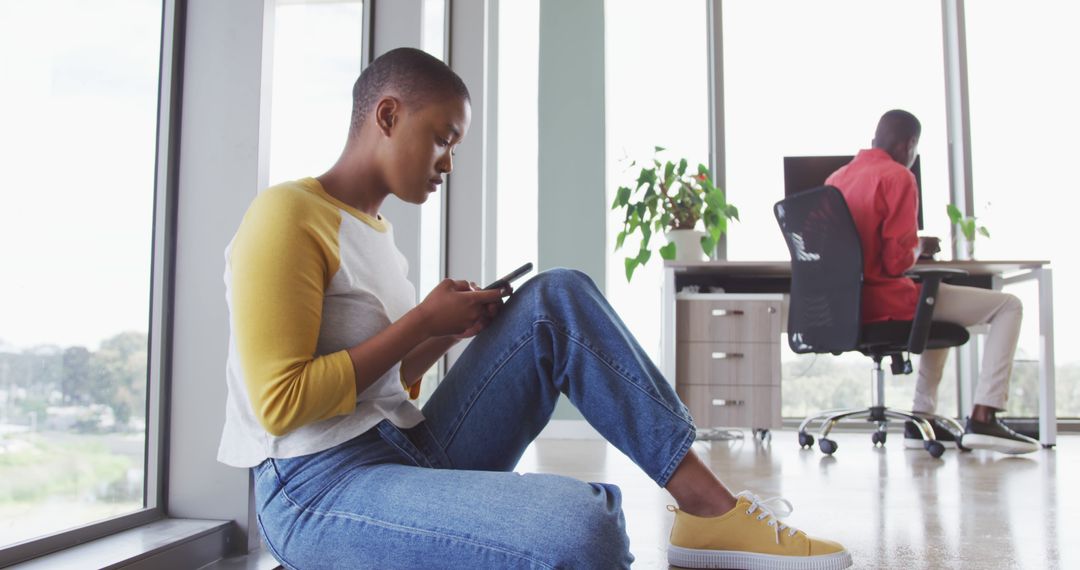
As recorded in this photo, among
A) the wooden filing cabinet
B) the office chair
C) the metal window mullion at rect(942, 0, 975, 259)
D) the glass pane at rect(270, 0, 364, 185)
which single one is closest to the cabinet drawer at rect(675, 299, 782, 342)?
the wooden filing cabinet

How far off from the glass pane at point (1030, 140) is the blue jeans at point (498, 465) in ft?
13.3

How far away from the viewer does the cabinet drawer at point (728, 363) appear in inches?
146

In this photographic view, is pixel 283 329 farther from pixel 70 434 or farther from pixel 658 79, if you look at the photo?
pixel 658 79

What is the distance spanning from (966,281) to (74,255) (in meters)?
4.14

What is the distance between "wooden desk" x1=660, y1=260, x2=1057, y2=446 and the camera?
3.72m

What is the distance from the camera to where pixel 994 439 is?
3.26 meters

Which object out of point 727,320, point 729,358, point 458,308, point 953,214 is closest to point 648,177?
point 727,320

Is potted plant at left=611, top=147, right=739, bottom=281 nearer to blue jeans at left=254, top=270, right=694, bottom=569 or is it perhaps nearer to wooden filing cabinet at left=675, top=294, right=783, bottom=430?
wooden filing cabinet at left=675, top=294, right=783, bottom=430

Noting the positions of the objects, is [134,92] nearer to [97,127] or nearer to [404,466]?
[97,127]

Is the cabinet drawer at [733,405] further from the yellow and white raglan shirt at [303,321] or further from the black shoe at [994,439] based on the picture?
the yellow and white raglan shirt at [303,321]

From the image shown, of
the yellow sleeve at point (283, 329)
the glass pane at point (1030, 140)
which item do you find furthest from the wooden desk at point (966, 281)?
the yellow sleeve at point (283, 329)

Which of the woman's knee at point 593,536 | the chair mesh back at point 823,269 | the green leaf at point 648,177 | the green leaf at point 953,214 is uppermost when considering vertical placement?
the green leaf at point 648,177

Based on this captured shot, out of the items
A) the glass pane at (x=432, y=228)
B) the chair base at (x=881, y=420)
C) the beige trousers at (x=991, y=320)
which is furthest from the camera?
the chair base at (x=881, y=420)

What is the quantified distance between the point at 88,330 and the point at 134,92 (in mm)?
363
